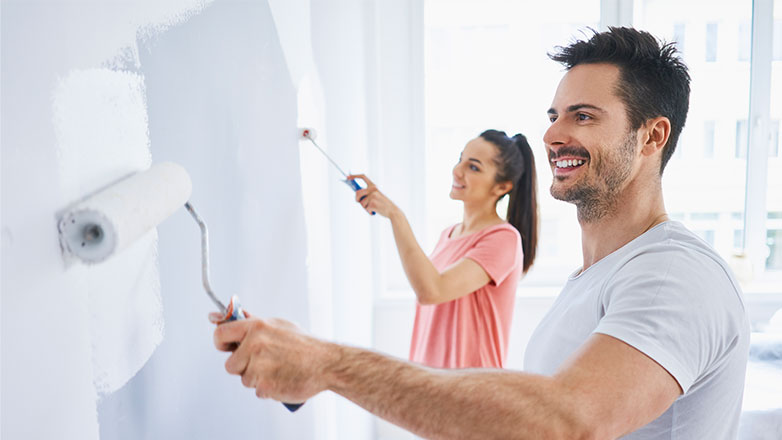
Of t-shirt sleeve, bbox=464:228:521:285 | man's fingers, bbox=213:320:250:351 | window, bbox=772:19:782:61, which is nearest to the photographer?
man's fingers, bbox=213:320:250:351

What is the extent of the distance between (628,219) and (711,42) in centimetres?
201

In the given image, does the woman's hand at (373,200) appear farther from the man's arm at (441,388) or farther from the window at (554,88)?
the window at (554,88)

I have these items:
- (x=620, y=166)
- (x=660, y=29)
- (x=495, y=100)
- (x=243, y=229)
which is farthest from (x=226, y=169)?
(x=660, y=29)

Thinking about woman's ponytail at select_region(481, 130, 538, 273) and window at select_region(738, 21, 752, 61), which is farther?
window at select_region(738, 21, 752, 61)

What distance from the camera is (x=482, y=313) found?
1.58m

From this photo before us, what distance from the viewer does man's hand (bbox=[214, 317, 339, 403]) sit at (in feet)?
1.82

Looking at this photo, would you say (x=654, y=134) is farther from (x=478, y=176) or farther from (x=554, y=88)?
(x=554, y=88)

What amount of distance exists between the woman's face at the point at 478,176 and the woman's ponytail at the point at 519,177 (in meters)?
0.02

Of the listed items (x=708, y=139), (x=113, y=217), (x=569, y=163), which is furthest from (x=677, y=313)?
(x=708, y=139)

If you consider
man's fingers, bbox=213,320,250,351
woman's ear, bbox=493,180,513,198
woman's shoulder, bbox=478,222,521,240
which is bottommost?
woman's shoulder, bbox=478,222,521,240

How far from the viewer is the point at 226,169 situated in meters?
0.73

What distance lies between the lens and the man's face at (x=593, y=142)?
920mm

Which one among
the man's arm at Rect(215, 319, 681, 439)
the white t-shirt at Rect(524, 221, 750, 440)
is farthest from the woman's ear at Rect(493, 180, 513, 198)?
the man's arm at Rect(215, 319, 681, 439)

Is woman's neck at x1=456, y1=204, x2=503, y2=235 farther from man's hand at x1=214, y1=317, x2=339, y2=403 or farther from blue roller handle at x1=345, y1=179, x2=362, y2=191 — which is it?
man's hand at x1=214, y1=317, x2=339, y2=403
